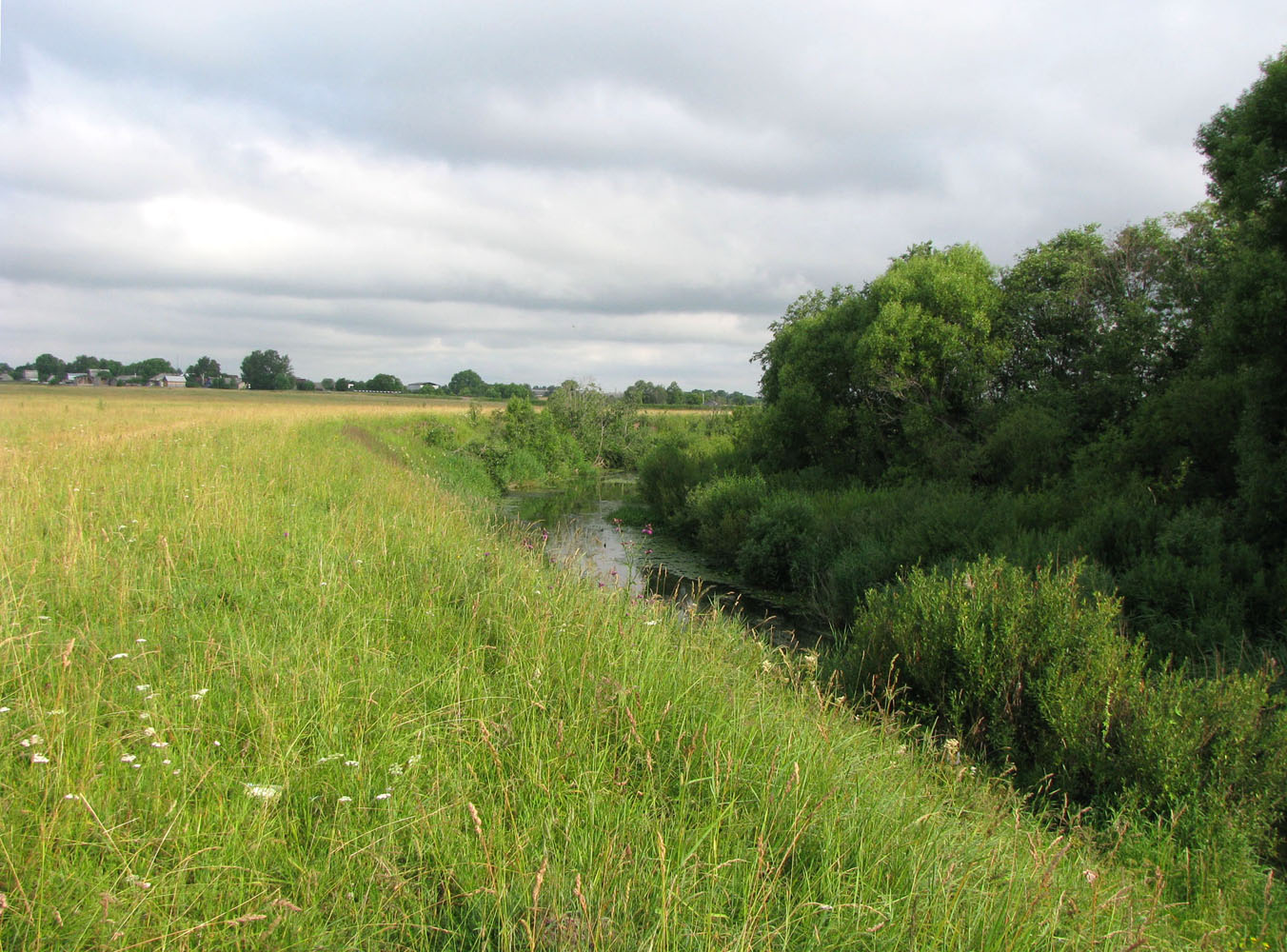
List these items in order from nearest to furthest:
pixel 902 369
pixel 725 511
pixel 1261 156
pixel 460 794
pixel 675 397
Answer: pixel 460 794 < pixel 1261 156 < pixel 902 369 < pixel 725 511 < pixel 675 397

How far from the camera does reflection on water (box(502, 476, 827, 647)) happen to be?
846cm

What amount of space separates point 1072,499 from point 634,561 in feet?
25.3

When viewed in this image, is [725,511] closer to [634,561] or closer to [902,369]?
[902,369]

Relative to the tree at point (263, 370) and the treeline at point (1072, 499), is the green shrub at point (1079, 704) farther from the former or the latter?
the tree at point (263, 370)

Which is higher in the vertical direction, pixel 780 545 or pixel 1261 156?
pixel 1261 156

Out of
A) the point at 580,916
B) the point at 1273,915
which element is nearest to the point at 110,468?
the point at 580,916

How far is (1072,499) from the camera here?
1319cm

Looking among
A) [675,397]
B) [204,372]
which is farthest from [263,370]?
[675,397]

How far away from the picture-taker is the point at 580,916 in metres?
2.45

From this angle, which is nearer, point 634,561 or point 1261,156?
point 1261,156

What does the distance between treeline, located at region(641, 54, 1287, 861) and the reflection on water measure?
0.92 meters

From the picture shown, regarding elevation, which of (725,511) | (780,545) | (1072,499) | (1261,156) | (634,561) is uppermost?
(1261,156)

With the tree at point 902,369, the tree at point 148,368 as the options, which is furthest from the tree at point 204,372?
the tree at point 902,369

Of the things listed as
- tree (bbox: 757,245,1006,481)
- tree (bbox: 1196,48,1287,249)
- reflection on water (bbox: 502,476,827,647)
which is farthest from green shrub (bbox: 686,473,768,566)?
tree (bbox: 1196,48,1287,249)
